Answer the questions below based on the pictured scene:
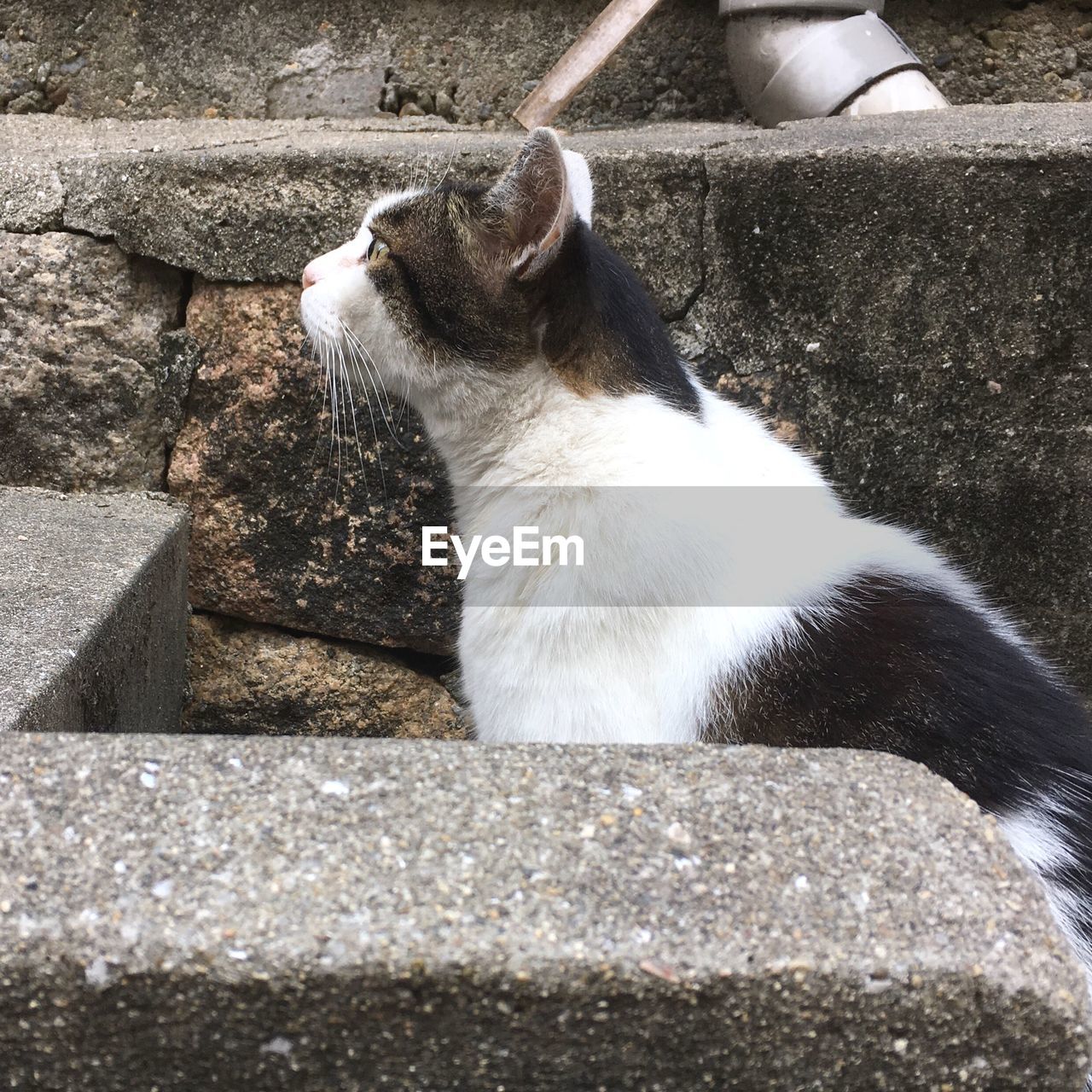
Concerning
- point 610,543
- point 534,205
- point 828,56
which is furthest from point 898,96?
point 610,543

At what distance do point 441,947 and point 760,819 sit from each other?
1.08ft

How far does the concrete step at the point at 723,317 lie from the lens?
A: 2.23m

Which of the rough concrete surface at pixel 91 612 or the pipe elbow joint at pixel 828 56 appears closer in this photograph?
the rough concrete surface at pixel 91 612

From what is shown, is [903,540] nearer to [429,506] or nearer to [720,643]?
[720,643]

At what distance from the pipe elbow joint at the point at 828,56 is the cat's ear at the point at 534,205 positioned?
4.18ft

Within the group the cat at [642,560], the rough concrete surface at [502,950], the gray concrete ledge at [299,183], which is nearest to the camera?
the rough concrete surface at [502,950]

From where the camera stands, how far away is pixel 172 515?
250 cm

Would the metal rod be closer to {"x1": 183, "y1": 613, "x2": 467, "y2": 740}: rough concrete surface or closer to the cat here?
the cat

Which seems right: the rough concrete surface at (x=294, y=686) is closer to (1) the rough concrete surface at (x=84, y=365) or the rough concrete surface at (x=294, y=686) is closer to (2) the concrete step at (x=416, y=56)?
(1) the rough concrete surface at (x=84, y=365)

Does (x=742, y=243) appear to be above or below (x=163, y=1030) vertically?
above

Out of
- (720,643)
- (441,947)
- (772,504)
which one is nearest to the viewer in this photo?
(441,947)

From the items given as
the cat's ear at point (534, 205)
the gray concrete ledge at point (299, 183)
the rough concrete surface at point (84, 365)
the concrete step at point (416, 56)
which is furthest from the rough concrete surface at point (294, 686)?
the concrete step at point (416, 56)

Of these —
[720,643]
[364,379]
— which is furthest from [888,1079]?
[364,379]

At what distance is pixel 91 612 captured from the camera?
72.5 inches
